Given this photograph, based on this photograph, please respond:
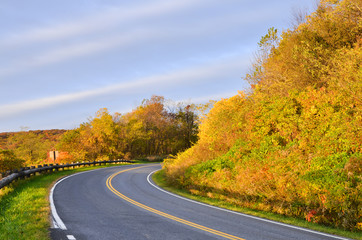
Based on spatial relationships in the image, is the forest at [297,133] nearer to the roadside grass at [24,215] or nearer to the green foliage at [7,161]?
the green foliage at [7,161]

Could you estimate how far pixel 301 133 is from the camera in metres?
14.4

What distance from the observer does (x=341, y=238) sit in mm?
8156

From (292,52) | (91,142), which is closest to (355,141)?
(292,52)

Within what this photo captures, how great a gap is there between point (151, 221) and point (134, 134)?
49882mm

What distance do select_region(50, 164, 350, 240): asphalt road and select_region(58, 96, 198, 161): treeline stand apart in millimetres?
35208

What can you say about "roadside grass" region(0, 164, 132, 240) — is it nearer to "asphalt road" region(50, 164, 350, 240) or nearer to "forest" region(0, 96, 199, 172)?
"asphalt road" region(50, 164, 350, 240)

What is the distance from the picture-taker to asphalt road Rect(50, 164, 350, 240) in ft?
27.1

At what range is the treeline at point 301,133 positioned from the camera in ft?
35.3

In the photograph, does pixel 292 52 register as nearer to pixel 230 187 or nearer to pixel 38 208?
pixel 230 187

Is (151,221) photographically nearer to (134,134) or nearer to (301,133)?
(301,133)

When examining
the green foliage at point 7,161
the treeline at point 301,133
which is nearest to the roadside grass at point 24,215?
the treeline at point 301,133

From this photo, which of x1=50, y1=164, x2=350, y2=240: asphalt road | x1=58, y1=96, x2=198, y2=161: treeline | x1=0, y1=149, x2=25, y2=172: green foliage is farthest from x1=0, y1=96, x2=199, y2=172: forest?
x1=50, y1=164, x2=350, y2=240: asphalt road

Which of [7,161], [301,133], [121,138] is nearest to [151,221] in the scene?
[301,133]

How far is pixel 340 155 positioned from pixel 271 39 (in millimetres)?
12032
